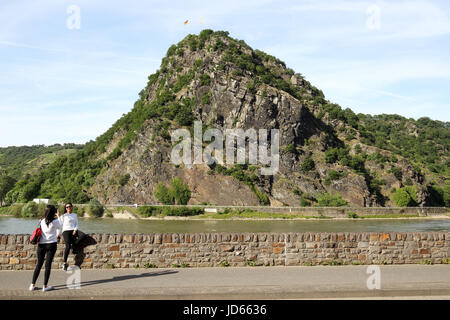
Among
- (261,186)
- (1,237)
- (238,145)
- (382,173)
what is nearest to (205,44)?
(238,145)

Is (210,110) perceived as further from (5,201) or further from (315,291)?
(315,291)

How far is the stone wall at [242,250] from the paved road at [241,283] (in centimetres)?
43

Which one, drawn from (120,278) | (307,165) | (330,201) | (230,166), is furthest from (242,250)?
(307,165)

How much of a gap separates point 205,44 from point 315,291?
14457 cm

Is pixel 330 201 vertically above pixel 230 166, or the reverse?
pixel 230 166

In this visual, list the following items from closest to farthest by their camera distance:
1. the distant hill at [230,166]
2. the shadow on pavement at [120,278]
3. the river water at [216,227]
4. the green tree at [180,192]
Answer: the shadow on pavement at [120,278], the river water at [216,227], the green tree at [180,192], the distant hill at [230,166]

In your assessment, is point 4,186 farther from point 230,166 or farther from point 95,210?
point 230,166

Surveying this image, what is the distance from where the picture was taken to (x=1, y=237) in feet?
39.9

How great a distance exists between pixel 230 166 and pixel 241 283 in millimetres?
99797

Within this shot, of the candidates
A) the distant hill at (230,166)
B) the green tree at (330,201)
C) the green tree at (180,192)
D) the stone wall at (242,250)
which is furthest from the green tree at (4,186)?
the stone wall at (242,250)

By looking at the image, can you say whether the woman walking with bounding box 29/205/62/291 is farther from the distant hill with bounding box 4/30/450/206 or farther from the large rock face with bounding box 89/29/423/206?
the large rock face with bounding box 89/29/423/206

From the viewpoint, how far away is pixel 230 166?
110m

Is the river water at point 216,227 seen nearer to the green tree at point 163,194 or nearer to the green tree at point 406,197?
the green tree at point 406,197

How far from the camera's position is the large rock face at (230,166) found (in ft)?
347
